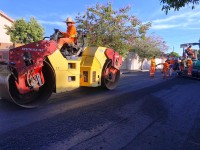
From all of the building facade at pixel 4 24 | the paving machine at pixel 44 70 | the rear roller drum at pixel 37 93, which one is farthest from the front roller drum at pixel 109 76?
the building facade at pixel 4 24

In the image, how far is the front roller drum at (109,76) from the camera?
8.93 m

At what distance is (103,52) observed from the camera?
28.6 feet

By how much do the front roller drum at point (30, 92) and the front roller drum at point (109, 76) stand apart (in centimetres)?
267

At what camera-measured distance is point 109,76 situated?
9422mm

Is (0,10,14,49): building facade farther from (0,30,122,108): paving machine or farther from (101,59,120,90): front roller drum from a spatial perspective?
(0,30,122,108): paving machine

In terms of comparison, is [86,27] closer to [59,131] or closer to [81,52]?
[81,52]

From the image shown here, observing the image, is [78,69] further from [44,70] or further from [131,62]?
[131,62]

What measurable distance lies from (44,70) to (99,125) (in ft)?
7.16

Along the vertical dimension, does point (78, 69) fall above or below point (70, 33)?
below

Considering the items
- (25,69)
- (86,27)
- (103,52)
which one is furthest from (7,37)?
(25,69)

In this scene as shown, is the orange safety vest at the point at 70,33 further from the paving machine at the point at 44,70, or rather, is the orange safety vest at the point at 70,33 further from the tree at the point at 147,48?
the tree at the point at 147,48

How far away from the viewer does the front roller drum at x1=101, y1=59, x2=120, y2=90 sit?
893 centimetres

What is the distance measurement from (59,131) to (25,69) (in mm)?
1745

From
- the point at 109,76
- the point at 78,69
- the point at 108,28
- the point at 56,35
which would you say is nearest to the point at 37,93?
the point at 78,69
